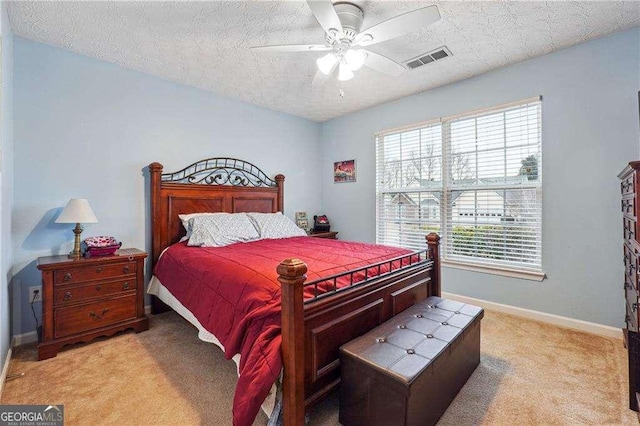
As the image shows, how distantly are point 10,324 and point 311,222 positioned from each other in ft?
11.7

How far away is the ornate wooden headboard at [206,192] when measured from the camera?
3186 mm

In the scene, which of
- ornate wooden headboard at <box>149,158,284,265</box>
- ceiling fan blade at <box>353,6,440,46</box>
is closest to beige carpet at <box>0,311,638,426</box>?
ornate wooden headboard at <box>149,158,284,265</box>

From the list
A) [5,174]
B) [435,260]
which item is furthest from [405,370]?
[5,174]

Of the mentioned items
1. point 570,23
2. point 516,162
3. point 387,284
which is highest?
point 570,23

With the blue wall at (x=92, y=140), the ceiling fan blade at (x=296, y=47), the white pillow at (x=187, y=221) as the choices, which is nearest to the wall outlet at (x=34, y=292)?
the blue wall at (x=92, y=140)

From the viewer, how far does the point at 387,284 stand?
2018 millimetres

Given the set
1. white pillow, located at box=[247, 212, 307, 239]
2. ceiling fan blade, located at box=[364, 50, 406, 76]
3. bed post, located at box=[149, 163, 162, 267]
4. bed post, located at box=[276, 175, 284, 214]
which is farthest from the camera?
bed post, located at box=[276, 175, 284, 214]

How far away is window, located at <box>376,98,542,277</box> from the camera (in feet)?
9.84

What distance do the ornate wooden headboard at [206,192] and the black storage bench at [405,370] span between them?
257cm

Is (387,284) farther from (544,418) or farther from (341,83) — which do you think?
(341,83)

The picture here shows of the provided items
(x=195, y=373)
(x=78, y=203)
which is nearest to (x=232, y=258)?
(x=195, y=373)

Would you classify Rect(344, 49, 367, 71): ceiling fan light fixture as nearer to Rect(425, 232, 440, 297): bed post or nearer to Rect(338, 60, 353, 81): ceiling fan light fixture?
Rect(338, 60, 353, 81): ceiling fan light fixture

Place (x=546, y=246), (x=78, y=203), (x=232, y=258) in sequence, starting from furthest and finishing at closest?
(x=546, y=246), (x=78, y=203), (x=232, y=258)

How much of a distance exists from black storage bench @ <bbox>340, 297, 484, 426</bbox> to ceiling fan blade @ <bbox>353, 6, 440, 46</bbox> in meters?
1.89
